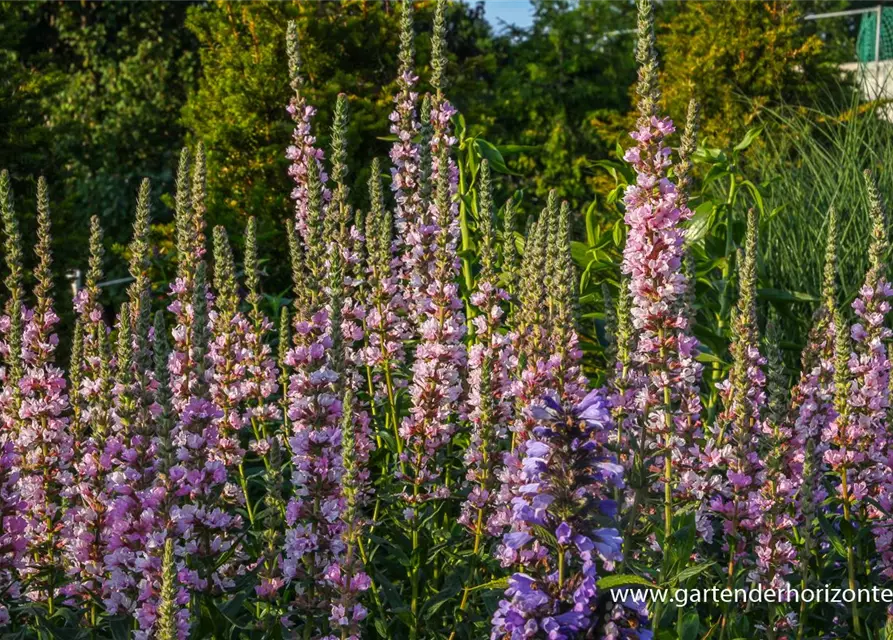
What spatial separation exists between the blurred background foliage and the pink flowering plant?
1504 millimetres

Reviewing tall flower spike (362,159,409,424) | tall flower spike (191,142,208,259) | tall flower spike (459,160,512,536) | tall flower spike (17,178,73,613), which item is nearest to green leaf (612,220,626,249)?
tall flower spike (362,159,409,424)

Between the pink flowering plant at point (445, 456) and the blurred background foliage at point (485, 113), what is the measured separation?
1504 mm

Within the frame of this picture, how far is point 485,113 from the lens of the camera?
11.1 m

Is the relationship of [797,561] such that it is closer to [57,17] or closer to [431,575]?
[431,575]

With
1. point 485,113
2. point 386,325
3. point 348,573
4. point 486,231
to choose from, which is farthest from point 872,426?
point 485,113

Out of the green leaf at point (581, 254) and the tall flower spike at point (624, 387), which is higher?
the green leaf at point (581, 254)

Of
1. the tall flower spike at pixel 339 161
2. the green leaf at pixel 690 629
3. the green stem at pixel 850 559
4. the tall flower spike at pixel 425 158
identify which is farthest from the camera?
the tall flower spike at pixel 425 158

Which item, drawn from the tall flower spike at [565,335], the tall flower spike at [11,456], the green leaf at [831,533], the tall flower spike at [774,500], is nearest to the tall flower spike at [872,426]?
the green leaf at [831,533]

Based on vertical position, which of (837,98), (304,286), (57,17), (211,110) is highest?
(57,17)

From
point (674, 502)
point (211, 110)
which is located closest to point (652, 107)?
point (674, 502)

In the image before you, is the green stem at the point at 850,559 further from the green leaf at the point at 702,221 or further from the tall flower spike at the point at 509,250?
the green leaf at the point at 702,221

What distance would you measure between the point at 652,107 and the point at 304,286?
54.9 inches

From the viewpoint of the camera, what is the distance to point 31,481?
136 inches

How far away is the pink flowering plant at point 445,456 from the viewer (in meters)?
2.73
